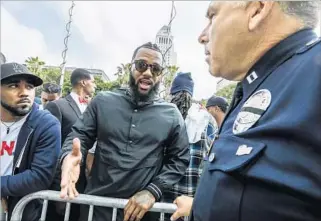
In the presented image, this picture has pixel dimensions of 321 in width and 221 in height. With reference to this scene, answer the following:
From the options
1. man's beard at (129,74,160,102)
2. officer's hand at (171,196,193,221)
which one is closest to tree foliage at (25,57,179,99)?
man's beard at (129,74,160,102)

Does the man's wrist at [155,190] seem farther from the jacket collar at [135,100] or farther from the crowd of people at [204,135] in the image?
the jacket collar at [135,100]

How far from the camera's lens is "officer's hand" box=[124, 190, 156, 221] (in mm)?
1726

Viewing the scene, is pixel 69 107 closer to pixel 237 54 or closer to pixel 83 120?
pixel 83 120

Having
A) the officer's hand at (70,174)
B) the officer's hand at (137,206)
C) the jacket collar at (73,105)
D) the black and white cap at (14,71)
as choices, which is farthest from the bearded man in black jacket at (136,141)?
the jacket collar at (73,105)

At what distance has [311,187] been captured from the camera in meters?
0.62

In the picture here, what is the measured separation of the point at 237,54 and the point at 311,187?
1.38ft

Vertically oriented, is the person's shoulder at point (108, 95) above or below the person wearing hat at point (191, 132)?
above

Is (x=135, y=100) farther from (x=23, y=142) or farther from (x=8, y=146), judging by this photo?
(x=8, y=146)

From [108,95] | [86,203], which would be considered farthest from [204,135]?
[86,203]

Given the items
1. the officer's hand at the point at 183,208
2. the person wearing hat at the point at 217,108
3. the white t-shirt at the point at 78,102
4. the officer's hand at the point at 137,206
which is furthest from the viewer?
the person wearing hat at the point at 217,108

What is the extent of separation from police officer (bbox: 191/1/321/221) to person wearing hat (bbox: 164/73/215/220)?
130 cm

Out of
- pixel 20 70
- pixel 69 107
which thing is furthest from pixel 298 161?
pixel 69 107

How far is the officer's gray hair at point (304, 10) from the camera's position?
2.71 ft

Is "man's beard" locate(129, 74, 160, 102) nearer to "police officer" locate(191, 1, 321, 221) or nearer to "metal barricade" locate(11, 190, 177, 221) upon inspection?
"metal barricade" locate(11, 190, 177, 221)
